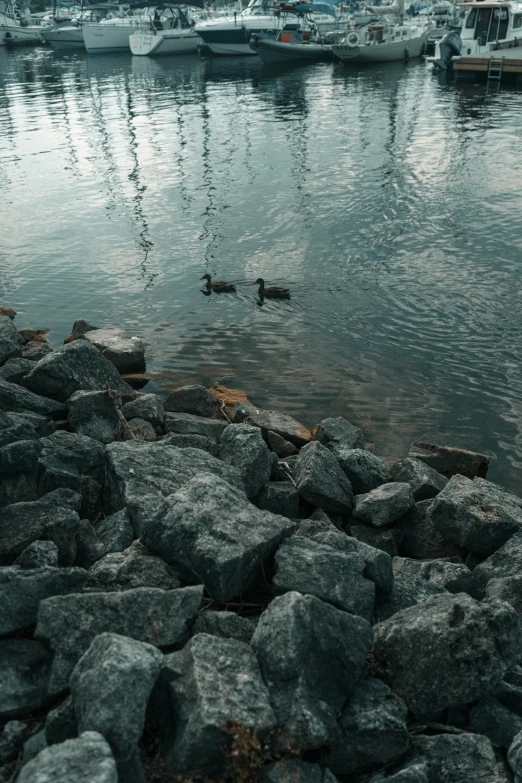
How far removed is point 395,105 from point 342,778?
128 ft

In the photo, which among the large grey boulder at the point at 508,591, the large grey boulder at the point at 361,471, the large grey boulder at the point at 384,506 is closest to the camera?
the large grey boulder at the point at 508,591

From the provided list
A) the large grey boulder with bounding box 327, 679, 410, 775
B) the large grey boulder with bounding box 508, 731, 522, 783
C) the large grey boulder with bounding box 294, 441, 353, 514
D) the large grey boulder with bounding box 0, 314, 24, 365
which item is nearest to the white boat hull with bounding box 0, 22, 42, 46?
the large grey boulder with bounding box 0, 314, 24, 365

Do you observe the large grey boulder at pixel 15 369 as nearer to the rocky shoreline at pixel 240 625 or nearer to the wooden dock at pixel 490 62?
the rocky shoreline at pixel 240 625

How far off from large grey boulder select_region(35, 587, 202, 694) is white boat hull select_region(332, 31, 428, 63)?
5942 cm

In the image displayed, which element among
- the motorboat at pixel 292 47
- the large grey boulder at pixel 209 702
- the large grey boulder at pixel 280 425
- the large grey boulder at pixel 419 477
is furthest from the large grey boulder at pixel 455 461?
the motorboat at pixel 292 47

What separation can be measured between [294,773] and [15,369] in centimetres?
796

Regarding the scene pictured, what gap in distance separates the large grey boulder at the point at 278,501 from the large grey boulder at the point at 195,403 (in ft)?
11.2

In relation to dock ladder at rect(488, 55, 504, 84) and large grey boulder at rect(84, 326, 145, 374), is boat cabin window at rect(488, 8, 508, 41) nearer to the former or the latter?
dock ladder at rect(488, 55, 504, 84)

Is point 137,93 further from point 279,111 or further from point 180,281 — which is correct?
point 180,281

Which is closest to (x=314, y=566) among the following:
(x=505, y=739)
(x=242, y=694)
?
(x=242, y=694)

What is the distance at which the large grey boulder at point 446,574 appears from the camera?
5723mm

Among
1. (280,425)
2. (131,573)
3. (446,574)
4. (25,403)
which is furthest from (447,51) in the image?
(131,573)

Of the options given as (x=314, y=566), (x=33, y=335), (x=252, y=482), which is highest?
(x=314, y=566)

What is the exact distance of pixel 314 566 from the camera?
477 cm
